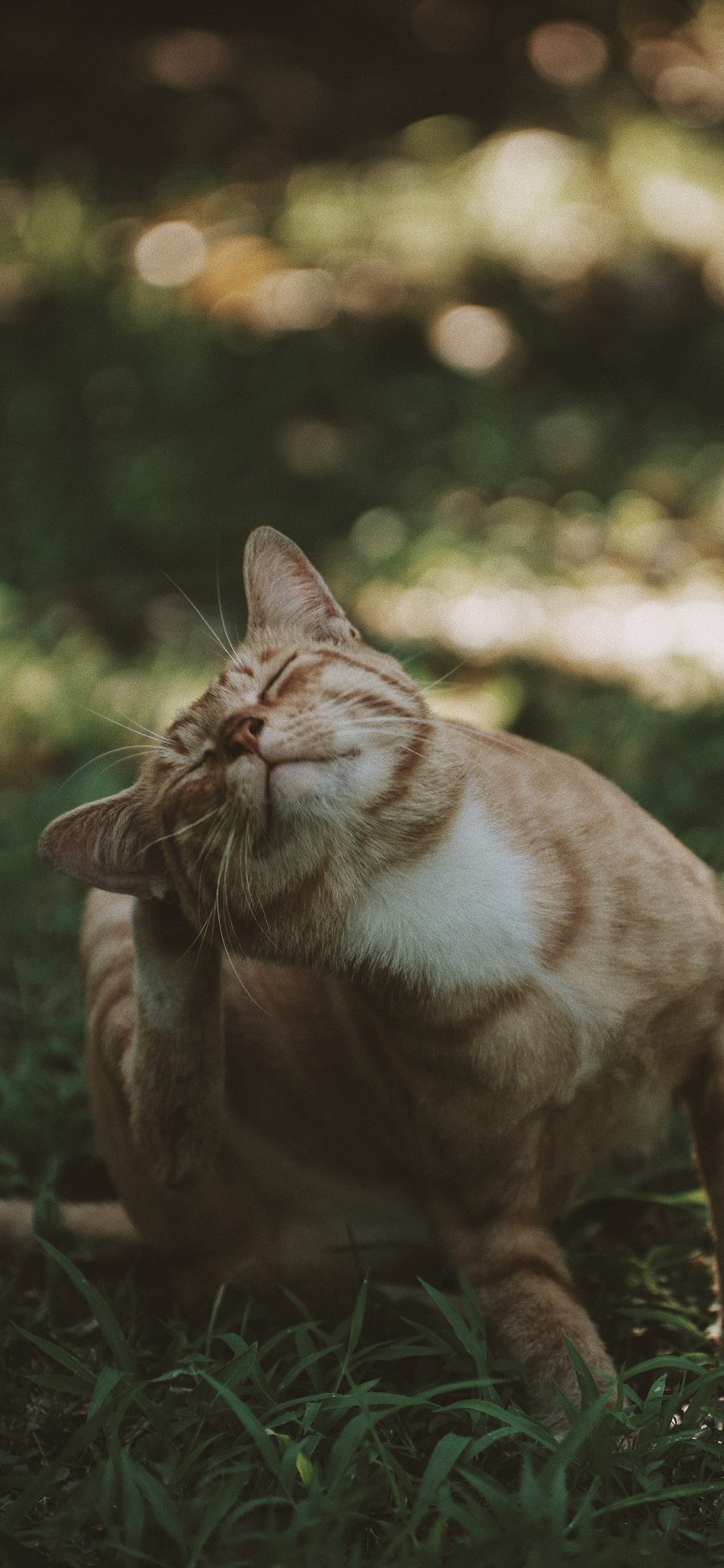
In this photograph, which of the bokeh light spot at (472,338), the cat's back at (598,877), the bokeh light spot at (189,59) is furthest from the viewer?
the bokeh light spot at (189,59)

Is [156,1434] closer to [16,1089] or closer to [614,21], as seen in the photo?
[16,1089]

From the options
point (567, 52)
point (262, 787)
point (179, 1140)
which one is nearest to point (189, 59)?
point (567, 52)

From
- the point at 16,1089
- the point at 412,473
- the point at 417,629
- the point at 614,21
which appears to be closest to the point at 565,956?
the point at 16,1089

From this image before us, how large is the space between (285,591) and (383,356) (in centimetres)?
407

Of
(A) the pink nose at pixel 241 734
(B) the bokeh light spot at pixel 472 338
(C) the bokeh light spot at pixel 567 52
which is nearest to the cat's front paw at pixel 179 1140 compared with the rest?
(A) the pink nose at pixel 241 734

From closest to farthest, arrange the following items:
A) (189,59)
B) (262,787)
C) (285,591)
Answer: (262,787) → (285,591) → (189,59)

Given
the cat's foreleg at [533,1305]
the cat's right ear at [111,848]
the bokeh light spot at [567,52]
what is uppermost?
the bokeh light spot at [567,52]

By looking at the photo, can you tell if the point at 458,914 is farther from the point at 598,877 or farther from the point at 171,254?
the point at 171,254

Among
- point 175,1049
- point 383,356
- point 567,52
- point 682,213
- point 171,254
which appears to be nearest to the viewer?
point 175,1049

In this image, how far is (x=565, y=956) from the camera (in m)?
2.14

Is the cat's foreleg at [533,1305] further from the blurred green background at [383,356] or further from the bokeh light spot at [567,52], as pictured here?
the bokeh light spot at [567,52]

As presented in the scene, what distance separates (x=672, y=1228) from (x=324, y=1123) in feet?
2.46

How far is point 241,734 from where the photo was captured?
2037 mm

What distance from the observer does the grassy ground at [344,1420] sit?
5.74 feet
